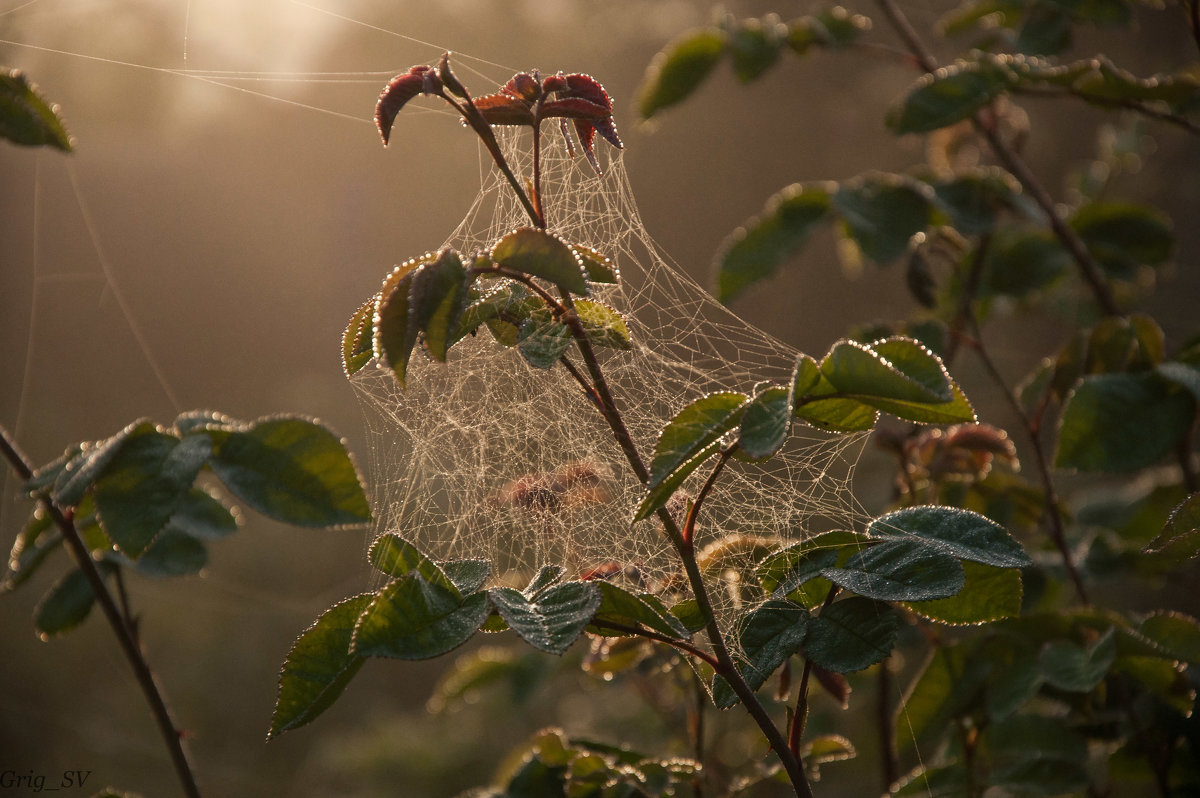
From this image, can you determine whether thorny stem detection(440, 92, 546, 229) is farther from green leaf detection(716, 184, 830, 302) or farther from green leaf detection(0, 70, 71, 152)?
green leaf detection(716, 184, 830, 302)

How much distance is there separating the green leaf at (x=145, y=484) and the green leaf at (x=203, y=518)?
210 mm

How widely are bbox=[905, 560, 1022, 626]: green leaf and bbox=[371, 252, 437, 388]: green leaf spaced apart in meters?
0.36

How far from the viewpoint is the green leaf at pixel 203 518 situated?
2.58 ft

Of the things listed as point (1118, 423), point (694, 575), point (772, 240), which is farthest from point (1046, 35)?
point (694, 575)

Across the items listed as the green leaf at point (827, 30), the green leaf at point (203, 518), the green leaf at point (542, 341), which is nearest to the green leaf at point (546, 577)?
the green leaf at point (542, 341)

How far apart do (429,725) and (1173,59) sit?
3591 millimetres

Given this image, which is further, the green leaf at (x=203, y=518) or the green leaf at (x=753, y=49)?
the green leaf at (x=753, y=49)

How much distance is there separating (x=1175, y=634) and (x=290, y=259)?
4.74m

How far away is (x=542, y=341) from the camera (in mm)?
479

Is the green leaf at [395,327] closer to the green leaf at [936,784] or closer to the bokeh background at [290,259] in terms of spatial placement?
the green leaf at [936,784]

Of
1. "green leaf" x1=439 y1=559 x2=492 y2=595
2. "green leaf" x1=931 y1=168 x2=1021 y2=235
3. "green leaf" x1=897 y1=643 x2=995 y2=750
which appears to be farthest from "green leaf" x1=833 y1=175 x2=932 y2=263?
"green leaf" x1=439 y1=559 x2=492 y2=595

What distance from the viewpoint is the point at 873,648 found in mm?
473

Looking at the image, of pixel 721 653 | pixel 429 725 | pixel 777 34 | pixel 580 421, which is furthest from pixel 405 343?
pixel 429 725

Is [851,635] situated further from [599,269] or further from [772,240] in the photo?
[772,240]
